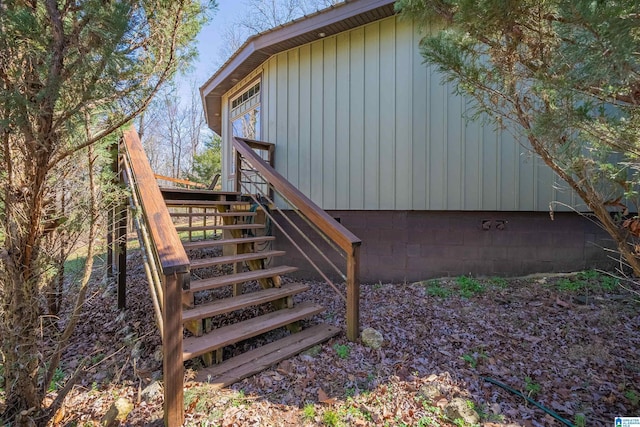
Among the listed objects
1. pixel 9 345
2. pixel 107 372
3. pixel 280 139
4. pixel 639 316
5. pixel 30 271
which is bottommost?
pixel 107 372

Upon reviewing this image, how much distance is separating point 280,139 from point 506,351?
4.42m

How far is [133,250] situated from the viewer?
7.16 m

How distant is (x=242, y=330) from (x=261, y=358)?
0.93ft

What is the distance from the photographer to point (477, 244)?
4.34 meters

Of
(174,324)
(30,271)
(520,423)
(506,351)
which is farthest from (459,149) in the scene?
(30,271)

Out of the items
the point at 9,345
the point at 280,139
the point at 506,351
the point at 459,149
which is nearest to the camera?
the point at 9,345

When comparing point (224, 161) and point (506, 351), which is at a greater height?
point (224, 161)

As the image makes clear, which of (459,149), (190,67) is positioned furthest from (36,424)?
(459,149)

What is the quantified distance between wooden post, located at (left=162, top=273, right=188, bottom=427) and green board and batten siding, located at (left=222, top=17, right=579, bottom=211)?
3201mm

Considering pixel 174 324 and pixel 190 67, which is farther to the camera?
pixel 190 67

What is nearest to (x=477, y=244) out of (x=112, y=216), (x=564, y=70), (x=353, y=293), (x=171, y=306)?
(x=353, y=293)

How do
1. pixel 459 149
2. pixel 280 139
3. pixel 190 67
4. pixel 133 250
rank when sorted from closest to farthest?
pixel 190 67 → pixel 459 149 → pixel 280 139 → pixel 133 250

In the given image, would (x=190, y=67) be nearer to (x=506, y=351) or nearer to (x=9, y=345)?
(x=9, y=345)

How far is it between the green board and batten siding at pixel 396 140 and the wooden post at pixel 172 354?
3.20 metres
